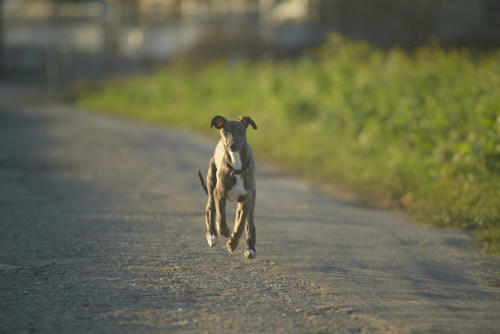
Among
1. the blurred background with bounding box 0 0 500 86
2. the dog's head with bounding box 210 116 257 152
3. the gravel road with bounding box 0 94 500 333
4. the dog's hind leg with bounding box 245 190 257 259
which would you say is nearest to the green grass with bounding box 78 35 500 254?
the gravel road with bounding box 0 94 500 333

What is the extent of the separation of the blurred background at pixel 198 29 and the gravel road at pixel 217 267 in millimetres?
19192

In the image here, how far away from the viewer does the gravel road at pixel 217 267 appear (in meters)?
4.22

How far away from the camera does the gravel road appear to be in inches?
166

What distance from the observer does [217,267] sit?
538cm

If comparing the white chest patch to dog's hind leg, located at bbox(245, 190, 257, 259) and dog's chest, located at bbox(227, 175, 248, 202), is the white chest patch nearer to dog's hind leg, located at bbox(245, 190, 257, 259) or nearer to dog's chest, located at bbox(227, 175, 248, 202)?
dog's chest, located at bbox(227, 175, 248, 202)

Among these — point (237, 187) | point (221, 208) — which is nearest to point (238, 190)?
point (237, 187)

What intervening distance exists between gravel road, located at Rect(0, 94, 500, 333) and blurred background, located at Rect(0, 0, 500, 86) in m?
19.2

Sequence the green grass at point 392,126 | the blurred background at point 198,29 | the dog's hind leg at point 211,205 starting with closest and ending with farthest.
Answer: the dog's hind leg at point 211,205 < the green grass at point 392,126 < the blurred background at point 198,29

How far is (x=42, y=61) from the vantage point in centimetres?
3791

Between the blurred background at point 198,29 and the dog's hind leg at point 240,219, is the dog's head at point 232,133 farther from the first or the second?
the blurred background at point 198,29

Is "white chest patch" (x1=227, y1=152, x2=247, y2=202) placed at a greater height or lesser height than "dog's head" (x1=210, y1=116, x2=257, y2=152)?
lesser

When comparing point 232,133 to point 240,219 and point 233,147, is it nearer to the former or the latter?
point 233,147

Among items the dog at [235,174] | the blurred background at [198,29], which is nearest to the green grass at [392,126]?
the dog at [235,174]

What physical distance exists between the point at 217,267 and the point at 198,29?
28688mm
